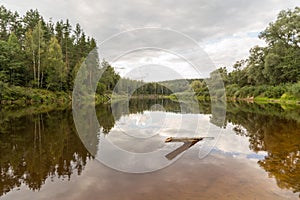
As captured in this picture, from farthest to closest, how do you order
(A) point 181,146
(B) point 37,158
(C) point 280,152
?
(A) point 181,146 < (C) point 280,152 < (B) point 37,158

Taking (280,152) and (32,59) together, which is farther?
(32,59)

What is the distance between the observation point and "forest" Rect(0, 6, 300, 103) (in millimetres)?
32656

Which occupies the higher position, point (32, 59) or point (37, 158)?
point (32, 59)

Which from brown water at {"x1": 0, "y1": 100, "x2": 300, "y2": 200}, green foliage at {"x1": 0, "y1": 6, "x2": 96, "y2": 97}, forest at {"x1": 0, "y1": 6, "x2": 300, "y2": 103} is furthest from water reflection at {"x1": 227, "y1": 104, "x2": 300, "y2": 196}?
green foliage at {"x1": 0, "y1": 6, "x2": 96, "y2": 97}

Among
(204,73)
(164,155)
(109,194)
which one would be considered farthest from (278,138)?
(109,194)

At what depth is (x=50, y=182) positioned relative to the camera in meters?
5.16

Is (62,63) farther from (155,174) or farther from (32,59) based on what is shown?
(155,174)

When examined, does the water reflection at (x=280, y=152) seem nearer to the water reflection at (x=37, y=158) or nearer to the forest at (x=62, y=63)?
the water reflection at (x=37, y=158)

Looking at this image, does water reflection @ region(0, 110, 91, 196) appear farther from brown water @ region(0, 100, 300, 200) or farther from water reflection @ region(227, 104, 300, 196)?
water reflection @ region(227, 104, 300, 196)

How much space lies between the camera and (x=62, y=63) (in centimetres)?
3769

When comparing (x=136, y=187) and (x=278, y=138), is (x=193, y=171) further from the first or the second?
(x=278, y=138)

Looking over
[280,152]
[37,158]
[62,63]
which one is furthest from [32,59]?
[280,152]

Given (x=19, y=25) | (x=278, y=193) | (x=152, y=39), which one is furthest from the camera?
(x=19, y=25)

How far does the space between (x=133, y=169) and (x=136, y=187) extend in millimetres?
1244
